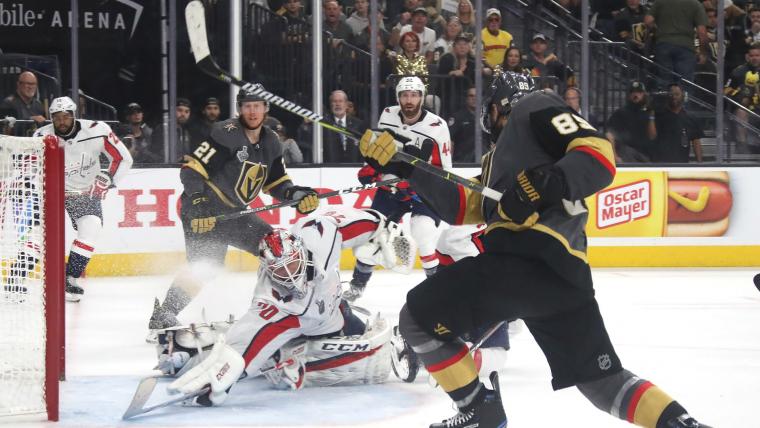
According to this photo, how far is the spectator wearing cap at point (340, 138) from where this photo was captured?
27.8ft

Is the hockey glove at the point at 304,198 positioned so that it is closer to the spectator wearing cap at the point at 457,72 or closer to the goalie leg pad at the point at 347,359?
the goalie leg pad at the point at 347,359

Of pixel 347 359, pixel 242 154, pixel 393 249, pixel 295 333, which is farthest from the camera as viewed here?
pixel 393 249

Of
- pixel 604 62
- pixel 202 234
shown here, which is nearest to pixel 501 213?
pixel 202 234

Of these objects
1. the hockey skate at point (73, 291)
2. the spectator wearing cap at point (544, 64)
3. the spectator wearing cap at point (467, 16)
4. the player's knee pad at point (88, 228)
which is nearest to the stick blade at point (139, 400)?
the hockey skate at point (73, 291)

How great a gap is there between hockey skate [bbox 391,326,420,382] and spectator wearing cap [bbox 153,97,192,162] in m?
4.11

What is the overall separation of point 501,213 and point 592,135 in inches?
11.4

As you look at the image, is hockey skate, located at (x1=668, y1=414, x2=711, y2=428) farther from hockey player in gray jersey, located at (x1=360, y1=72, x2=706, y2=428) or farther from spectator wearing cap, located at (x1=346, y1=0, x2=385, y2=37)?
spectator wearing cap, located at (x1=346, y1=0, x2=385, y2=37)

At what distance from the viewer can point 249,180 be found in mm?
5605

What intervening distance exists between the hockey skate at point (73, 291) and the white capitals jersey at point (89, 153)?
1.80ft

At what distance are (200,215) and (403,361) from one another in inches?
56.4

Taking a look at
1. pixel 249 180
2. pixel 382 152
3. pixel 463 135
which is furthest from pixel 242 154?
pixel 463 135

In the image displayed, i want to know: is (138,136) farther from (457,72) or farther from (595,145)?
(595,145)

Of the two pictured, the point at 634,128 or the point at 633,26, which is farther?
the point at 633,26

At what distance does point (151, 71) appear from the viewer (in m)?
8.97
